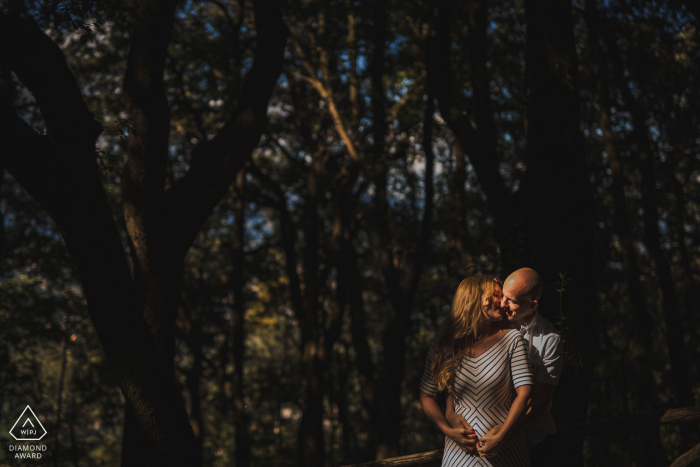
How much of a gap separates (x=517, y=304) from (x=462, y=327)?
497 mm

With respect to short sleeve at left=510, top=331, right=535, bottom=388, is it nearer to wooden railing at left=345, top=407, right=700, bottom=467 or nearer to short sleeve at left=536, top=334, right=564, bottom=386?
short sleeve at left=536, top=334, right=564, bottom=386

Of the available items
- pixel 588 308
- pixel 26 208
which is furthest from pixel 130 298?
pixel 26 208

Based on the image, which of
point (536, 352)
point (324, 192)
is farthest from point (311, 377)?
point (536, 352)

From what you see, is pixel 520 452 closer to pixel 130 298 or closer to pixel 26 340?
pixel 130 298

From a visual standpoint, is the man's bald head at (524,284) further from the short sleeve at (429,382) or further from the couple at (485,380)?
the short sleeve at (429,382)

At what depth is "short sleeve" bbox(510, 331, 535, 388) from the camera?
2295 mm

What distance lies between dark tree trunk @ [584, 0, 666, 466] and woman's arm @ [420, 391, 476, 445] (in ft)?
18.7

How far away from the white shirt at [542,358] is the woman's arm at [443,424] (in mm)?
433

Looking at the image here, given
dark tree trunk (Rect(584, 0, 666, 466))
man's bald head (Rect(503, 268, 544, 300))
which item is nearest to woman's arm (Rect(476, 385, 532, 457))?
man's bald head (Rect(503, 268, 544, 300))

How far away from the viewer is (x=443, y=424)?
2.48 metres

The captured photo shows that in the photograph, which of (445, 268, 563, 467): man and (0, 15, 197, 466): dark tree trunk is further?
(0, 15, 197, 466): dark tree trunk

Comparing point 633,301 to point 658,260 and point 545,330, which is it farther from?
point 545,330

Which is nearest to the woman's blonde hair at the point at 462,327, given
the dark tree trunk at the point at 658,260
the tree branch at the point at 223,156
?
the tree branch at the point at 223,156

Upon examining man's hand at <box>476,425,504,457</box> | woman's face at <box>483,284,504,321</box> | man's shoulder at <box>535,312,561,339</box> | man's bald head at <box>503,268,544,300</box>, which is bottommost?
man's hand at <box>476,425,504,457</box>
